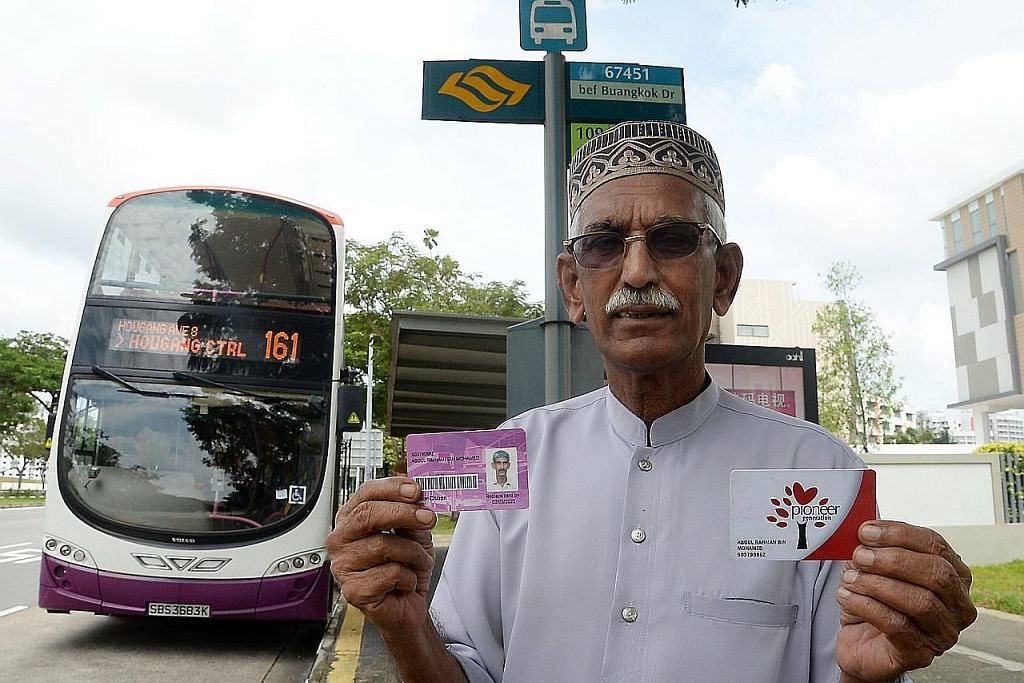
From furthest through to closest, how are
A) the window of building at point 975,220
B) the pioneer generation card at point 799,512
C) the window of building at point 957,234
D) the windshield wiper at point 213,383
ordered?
1. the window of building at point 957,234
2. the window of building at point 975,220
3. the windshield wiper at point 213,383
4. the pioneer generation card at point 799,512

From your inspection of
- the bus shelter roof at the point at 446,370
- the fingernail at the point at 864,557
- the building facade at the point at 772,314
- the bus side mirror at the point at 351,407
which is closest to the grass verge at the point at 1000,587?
the bus shelter roof at the point at 446,370

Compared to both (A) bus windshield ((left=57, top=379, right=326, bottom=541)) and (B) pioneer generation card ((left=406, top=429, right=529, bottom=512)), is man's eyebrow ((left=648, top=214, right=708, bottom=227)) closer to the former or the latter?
(B) pioneer generation card ((left=406, top=429, right=529, bottom=512))

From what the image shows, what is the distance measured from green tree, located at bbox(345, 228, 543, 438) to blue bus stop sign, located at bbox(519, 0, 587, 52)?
15.6m

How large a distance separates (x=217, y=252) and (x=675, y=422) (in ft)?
24.5

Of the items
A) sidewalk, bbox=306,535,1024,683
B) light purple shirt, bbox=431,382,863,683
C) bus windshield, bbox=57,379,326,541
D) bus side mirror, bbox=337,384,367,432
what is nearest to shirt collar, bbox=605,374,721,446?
light purple shirt, bbox=431,382,863,683

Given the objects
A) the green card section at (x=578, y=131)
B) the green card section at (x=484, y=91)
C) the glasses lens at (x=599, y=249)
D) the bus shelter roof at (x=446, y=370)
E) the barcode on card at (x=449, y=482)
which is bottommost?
the barcode on card at (x=449, y=482)

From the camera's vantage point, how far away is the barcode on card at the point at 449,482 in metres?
1.58

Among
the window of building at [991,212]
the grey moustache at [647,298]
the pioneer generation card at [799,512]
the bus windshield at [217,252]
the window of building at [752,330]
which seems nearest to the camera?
the pioneer generation card at [799,512]

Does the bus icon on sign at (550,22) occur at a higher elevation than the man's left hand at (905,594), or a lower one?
higher

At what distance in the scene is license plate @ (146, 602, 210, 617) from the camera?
24.6 ft

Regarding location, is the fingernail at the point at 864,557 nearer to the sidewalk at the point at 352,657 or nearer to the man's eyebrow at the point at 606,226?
the man's eyebrow at the point at 606,226

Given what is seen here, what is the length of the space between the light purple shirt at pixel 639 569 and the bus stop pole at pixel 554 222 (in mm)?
2115

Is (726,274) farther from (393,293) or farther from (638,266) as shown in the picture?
(393,293)

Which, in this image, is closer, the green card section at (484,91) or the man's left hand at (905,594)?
the man's left hand at (905,594)
